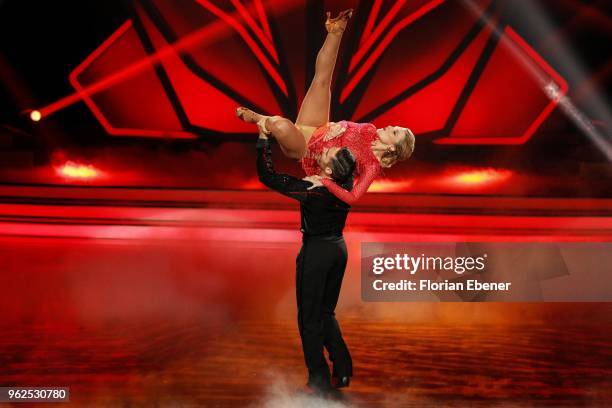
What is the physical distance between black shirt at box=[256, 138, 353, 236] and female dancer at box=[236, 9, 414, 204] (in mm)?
53

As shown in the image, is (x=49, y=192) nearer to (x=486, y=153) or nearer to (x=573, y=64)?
(x=486, y=153)

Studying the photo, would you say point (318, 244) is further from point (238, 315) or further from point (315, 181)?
point (238, 315)

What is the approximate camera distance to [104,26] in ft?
12.9

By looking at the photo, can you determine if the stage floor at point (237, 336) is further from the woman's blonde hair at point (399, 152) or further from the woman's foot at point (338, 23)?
the woman's foot at point (338, 23)

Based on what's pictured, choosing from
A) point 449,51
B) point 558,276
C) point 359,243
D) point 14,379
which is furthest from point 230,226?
point 558,276

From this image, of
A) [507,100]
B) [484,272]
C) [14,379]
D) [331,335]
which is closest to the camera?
[331,335]

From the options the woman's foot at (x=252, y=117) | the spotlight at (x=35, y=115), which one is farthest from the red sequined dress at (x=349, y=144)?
the spotlight at (x=35, y=115)

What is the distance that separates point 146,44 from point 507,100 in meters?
2.12

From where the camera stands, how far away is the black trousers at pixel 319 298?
2914 mm

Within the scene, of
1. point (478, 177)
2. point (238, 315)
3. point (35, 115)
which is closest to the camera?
point (238, 315)

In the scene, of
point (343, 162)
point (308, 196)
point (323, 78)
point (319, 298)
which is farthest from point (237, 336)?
point (323, 78)

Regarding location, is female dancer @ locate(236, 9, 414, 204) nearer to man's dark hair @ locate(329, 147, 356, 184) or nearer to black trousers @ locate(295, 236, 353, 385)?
man's dark hair @ locate(329, 147, 356, 184)

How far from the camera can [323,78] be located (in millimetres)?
2975

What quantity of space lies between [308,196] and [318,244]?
8.1 inches
